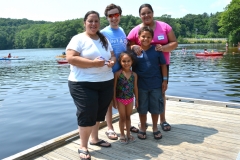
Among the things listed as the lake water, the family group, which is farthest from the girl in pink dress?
the lake water

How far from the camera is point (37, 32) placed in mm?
114875

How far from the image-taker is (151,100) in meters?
3.95

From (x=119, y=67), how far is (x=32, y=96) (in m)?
10.4

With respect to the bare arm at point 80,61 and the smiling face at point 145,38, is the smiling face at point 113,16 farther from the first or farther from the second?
the bare arm at point 80,61

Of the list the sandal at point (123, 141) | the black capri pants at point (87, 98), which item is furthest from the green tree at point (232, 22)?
the black capri pants at point (87, 98)

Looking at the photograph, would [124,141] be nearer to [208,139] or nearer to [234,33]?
[208,139]

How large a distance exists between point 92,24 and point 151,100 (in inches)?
60.2

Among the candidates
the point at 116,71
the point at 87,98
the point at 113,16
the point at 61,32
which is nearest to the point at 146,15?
the point at 113,16

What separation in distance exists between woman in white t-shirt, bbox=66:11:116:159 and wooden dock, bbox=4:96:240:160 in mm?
428

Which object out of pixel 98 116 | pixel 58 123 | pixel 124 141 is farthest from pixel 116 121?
pixel 58 123

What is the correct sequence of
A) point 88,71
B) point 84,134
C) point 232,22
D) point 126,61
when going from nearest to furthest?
point 88,71 < point 84,134 < point 126,61 < point 232,22

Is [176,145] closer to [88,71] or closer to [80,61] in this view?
[88,71]

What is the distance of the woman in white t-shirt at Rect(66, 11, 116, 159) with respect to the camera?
10.1 feet

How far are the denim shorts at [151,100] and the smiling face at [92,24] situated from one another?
1229 millimetres
